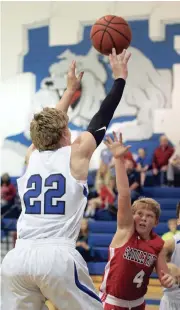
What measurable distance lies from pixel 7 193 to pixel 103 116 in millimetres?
8793

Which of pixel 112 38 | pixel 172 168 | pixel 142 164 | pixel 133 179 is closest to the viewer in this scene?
pixel 112 38

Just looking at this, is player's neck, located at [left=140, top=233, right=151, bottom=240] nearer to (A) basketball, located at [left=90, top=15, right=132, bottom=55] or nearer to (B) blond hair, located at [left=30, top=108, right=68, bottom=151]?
(B) blond hair, located at [left=30, top=108, right=68, bottom=151]

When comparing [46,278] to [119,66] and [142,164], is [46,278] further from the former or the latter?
[142,164]

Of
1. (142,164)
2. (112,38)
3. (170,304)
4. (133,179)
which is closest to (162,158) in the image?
(142,164)

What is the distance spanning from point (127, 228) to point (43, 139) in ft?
3.30

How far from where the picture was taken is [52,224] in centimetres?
292

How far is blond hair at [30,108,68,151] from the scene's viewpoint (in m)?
3.04

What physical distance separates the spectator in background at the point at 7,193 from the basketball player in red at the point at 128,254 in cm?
816

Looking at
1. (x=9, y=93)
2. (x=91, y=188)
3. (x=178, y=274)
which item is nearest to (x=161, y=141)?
(x=91, y=188)

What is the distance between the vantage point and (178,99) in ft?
38.7

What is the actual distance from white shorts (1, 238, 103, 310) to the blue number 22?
0.17 m

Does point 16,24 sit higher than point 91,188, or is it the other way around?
point 16,24

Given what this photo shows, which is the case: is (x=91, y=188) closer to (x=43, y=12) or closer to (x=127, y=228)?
(x=43, y=12)

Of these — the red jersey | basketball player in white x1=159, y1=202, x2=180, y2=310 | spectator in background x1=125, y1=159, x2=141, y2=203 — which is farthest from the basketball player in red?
spectator in background x1=125, y1=159, x2=141, y2=203
